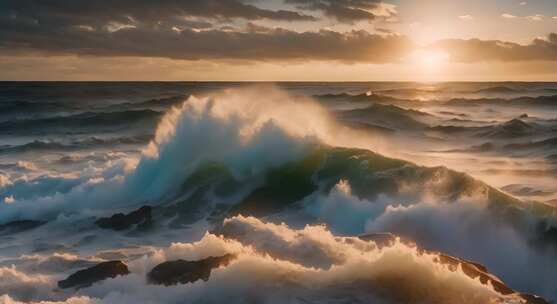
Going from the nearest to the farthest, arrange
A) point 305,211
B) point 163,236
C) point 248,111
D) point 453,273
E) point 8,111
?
point 453,273, point 163,236, point 305,211, point 248,111, point 8,111

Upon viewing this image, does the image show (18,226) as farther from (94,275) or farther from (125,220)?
(94,275)

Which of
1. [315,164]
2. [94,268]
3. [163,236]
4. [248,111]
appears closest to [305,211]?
[315,164]

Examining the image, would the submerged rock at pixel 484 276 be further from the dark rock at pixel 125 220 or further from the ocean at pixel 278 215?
the dark rock at pixel 125 220

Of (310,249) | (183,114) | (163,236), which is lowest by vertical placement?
(163,236)

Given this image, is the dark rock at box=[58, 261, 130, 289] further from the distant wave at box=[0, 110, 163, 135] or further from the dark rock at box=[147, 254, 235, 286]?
the distant wave at box=[0, 110, 163, 135]

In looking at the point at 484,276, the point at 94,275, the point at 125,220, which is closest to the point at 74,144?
the point at 125,220

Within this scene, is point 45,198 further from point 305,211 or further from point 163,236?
point 305,211

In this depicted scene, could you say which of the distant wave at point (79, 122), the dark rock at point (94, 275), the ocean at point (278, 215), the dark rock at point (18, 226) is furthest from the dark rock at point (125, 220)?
the distant wave at point (79, 122)
